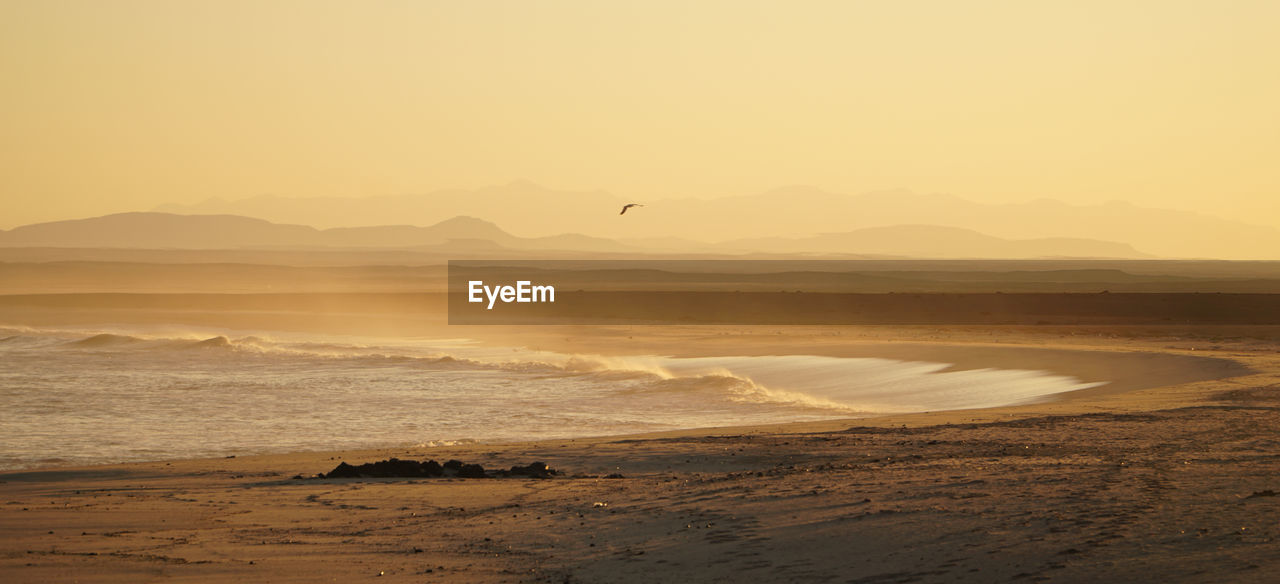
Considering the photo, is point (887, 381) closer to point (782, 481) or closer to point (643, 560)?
point (782, 481)

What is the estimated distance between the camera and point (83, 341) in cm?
4331

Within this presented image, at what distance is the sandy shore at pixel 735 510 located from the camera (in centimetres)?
1000

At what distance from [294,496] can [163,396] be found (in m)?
Result: 14.4

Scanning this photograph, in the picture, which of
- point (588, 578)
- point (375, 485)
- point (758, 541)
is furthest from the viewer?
point (375, 485)

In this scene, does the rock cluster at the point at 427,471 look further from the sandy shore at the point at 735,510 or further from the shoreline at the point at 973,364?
the shoreline at the point at 973,364

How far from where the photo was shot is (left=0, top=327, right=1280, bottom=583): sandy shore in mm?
10000

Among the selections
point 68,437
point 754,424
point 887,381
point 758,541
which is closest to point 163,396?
point 68,437

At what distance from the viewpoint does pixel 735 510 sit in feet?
40.0

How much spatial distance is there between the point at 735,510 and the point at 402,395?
16574 mm
